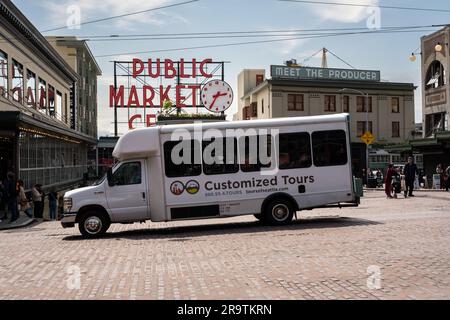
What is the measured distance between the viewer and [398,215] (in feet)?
56.1

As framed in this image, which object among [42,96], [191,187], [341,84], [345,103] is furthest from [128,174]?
[345,103]

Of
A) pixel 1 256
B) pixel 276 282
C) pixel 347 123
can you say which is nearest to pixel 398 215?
pixel 347 123

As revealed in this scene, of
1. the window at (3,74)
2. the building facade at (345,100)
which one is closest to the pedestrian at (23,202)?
the window at (3,74)

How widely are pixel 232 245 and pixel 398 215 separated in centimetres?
748

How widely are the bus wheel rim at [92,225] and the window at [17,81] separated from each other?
54.1 ft

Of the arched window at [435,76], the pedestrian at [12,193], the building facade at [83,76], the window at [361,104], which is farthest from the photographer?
the building facade at [83,76]

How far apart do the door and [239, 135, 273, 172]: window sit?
9.47 feet

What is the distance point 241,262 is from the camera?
9.68m

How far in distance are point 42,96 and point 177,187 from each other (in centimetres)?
2532

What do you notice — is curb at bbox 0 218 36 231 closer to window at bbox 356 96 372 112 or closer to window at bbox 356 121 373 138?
window at bbox 356 121 373 138

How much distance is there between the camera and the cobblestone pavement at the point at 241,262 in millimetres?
7443

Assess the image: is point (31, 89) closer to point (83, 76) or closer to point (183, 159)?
point (183, 159)

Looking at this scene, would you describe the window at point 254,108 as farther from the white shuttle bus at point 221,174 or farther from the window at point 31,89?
the white shuttle bus at point 221,174

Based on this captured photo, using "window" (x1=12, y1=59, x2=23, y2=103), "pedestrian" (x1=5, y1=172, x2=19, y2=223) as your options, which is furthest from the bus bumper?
"window" (x1=12, y1=59, x2=23, y2=103)
